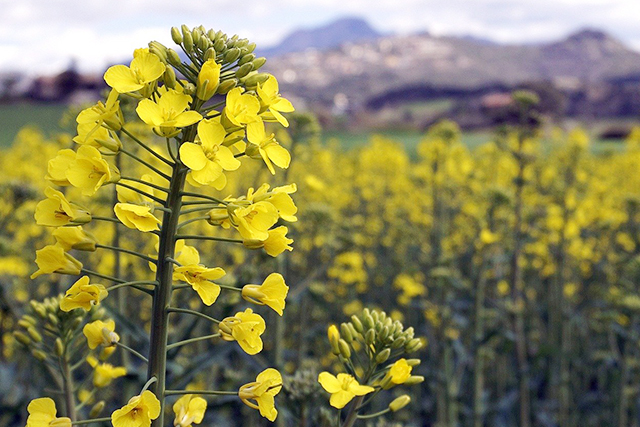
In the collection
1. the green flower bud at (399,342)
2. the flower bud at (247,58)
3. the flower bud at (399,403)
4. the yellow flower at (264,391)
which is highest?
the flower bud at (247,58)

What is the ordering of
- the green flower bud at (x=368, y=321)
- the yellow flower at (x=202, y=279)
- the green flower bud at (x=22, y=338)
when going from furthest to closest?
the green flower bud at (x=22, y=338)
the green flower bud at (x=368, y=321)
the yellow flower at (x=202, y=279)

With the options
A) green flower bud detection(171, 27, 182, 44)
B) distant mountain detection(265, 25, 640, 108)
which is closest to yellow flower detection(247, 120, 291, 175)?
green flower bud detection(171, 27, 182, 44)

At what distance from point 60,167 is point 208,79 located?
0.42 meters

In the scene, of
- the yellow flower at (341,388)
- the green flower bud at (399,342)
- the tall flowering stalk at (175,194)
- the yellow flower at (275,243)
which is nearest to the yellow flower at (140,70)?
the tall flowering stalk at (175,194)

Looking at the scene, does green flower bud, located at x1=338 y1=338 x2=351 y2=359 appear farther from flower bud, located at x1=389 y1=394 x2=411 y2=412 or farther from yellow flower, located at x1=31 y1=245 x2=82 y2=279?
yellow flower, located at x1=31 y1=245 x2=82 y2=279

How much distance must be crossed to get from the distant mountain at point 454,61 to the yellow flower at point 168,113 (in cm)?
6198

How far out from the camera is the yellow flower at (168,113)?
1311mm

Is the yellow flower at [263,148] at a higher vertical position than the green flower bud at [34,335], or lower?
higher

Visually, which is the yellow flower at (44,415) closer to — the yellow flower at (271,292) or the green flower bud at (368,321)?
the yellow flower at (271,292)

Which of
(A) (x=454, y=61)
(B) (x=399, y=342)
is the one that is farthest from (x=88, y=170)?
(A) (x=454, y=61)

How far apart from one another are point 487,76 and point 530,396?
68.2 metres

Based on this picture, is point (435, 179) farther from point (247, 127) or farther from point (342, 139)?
point (342, 139)

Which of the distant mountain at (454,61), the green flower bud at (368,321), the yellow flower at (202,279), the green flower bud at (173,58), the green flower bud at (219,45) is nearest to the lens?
the yellow flower at (202,279)

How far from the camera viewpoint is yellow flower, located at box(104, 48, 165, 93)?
138 cm
